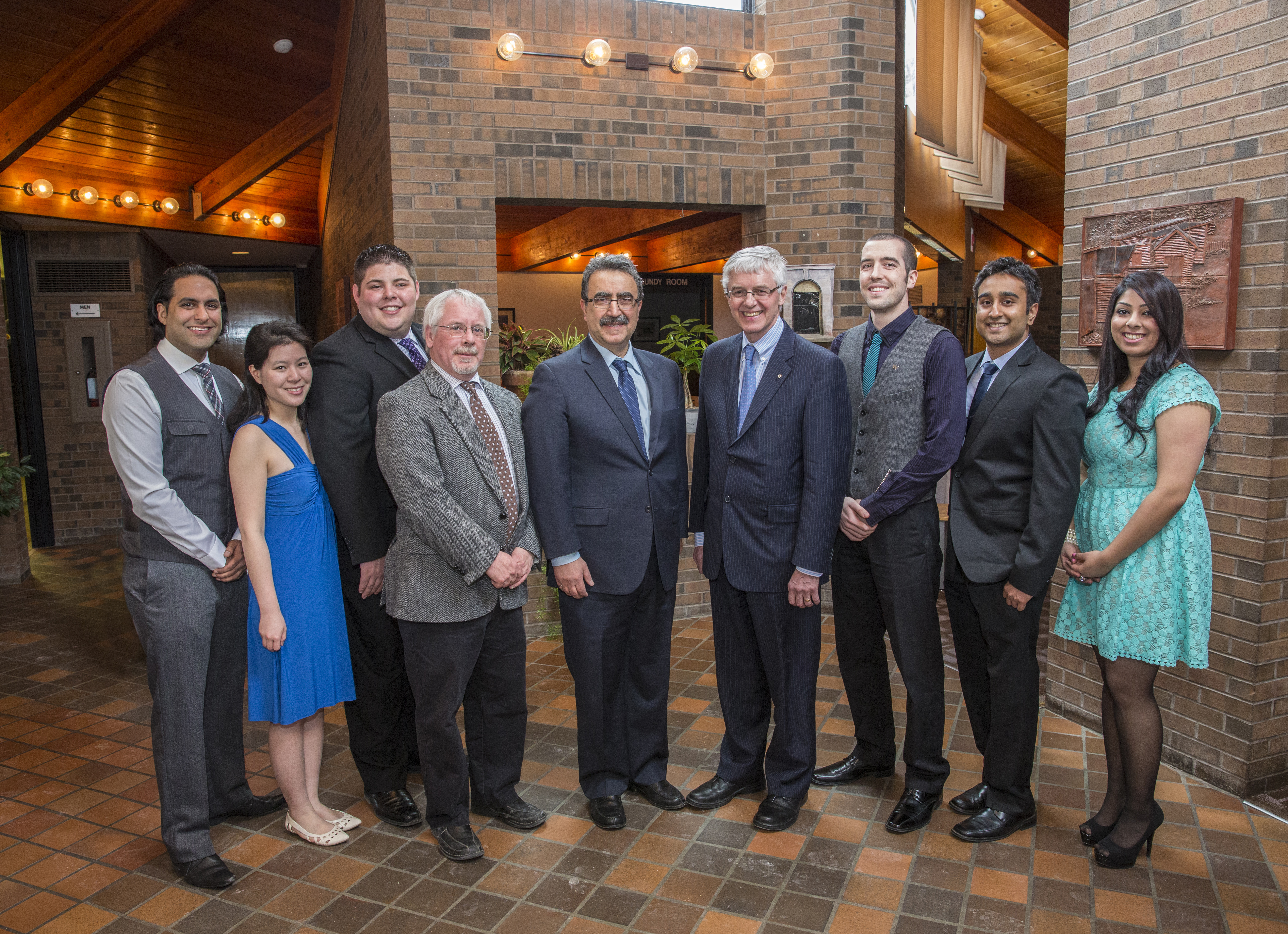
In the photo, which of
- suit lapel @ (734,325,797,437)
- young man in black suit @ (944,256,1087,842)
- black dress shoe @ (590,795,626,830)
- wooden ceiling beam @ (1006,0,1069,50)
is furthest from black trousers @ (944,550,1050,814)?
wooden ceiling beam @ (1006,0,1069,50)

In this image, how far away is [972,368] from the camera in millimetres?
3129

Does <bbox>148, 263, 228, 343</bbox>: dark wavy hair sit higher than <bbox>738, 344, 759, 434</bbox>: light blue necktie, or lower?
higher

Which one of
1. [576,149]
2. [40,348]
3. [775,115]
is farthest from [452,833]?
[40,348]

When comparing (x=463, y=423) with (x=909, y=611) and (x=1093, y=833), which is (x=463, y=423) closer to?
(x=909, y=611)

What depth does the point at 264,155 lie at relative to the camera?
30.8ft

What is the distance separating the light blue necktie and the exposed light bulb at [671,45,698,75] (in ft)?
11.0

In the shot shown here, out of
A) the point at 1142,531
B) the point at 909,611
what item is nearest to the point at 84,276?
the point at 909,611

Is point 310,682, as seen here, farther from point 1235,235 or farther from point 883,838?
point 1235,235

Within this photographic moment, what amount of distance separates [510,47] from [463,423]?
3.42 meters

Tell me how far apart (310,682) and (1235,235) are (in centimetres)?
366

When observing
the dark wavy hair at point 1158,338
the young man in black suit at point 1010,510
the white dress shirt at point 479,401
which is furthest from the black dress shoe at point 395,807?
the dark wavy hair at point 1158,338

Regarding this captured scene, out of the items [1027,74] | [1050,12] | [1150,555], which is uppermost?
[1027,74]

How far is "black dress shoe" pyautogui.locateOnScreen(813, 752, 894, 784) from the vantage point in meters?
3.37

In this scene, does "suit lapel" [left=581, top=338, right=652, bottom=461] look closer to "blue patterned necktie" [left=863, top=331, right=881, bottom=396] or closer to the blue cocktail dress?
"blue patterned necktie" [left=863, top=331, right=881, bottom=396]
